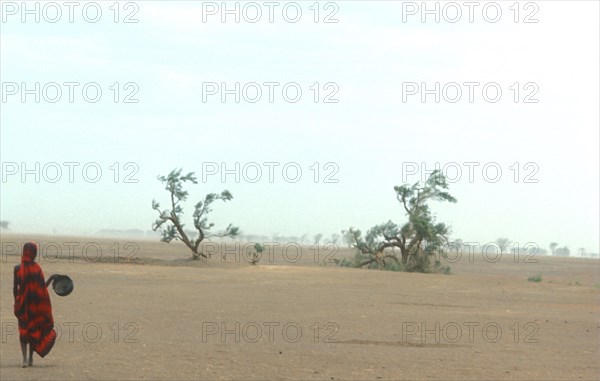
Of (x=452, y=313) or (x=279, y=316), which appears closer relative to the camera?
(x=279, y=316)

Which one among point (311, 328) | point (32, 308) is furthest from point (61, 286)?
point (311, 328)

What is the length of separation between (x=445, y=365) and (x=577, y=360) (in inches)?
107

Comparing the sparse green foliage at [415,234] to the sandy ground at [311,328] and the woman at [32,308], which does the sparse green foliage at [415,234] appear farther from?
the woman at [32,308]

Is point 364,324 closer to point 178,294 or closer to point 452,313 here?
point 452,313

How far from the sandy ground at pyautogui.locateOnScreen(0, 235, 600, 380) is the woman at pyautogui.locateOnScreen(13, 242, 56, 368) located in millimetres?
437

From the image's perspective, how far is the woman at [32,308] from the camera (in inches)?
571

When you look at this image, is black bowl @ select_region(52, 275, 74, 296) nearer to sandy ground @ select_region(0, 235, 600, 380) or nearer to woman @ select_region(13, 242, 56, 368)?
woman @ select_region(13, 242, 56, 368)

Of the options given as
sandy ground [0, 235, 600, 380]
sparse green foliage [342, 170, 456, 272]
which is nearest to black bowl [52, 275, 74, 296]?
sandy ground [0, 235, 600, 380]

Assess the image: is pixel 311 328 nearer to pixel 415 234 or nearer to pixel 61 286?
pixel 61 286

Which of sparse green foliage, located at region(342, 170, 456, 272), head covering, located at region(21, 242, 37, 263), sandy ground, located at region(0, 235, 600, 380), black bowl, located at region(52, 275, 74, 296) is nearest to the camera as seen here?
head covering, located at region(21, 242, 37, 263)

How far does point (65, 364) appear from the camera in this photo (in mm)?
15250

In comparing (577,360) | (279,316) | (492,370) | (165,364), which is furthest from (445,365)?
(279,316)

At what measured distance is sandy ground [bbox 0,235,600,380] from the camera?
600 inches

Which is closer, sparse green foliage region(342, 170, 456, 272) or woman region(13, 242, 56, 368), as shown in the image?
woman region(13, 242, 56, 368)
